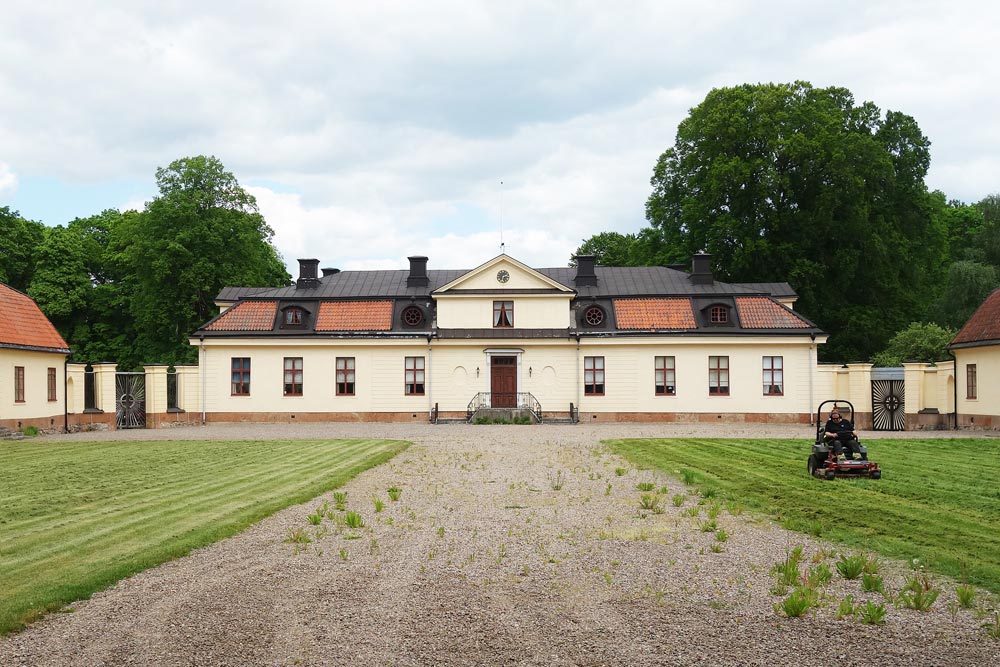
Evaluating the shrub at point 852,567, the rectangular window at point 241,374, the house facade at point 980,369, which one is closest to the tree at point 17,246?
the rectangular window at point 241,374

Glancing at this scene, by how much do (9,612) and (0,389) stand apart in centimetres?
2263

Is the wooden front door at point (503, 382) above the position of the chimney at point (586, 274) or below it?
below

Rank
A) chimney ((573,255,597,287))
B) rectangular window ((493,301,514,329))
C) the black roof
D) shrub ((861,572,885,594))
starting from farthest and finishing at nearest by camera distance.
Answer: chimney ((573,255,597,287))
the black roof
rectangular window ((493,301,514,329))
shrub ((861,572,885,594))

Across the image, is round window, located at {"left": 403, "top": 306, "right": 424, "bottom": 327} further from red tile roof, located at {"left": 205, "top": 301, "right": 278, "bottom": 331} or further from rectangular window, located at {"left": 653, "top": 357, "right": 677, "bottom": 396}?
rectangular window, located at {"left": 653, "top": 357, "right": 677, "bottom": 396}

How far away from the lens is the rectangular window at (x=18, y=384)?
26141 millimetres

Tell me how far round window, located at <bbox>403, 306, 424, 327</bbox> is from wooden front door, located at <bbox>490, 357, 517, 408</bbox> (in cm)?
349

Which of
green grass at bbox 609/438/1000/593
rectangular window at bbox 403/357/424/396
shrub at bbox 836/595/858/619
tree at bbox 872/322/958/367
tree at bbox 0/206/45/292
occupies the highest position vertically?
tree at bbox 0/206/45/292

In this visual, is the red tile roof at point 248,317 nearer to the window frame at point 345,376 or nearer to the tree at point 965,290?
the window frame at point 345,376

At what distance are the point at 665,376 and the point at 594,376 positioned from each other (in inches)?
112

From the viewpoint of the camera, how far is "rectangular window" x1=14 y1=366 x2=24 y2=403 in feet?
85.8

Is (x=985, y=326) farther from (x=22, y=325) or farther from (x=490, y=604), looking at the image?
(x=22, y=325)

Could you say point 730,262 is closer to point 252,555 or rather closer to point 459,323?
point 459,323

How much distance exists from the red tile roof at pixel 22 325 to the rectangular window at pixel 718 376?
24.1 metres

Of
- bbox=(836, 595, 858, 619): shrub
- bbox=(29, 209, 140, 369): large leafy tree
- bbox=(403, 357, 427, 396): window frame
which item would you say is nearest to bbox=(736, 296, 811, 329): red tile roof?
bbox=(403, 357, 427, 396): window frame
